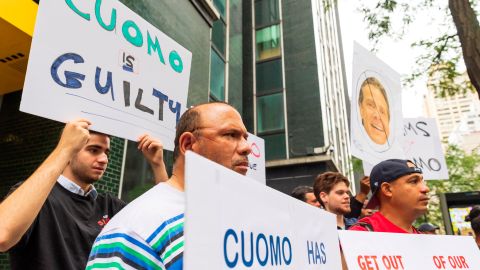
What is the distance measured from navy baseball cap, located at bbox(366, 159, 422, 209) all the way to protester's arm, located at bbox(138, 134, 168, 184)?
1.45 metres

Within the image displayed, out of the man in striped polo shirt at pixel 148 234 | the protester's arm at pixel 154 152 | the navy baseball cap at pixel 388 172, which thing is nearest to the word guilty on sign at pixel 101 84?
the protester's arm at pixel 154 152

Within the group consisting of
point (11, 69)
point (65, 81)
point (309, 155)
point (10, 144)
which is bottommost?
point (65, 81)

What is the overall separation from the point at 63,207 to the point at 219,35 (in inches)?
406

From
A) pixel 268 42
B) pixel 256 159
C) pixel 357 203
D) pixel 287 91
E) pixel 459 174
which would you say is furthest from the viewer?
pixel 459 174

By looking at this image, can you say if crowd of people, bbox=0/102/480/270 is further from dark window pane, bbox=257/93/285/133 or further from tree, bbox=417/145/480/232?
tree, bbox=417/145/480/232

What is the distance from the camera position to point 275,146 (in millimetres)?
15289

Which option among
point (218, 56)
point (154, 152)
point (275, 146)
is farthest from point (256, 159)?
point (275, 146)

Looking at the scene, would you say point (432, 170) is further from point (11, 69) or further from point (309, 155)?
point (309, 155)

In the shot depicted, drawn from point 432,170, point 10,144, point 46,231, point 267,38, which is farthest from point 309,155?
point 46,231

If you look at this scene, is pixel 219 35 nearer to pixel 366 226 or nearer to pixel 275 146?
pixel 275 146

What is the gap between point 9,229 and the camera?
1.37 meters

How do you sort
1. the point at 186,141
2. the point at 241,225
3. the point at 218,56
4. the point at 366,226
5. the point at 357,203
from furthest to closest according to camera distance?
the point at 218,56 < the point at 357,203 < the point at 366,226 < the point at 186,141 < the point at 241,225

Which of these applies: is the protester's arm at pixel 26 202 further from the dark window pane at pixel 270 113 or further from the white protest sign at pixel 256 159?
the dark window pane at pixel 270 113

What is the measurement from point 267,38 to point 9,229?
656 inches
